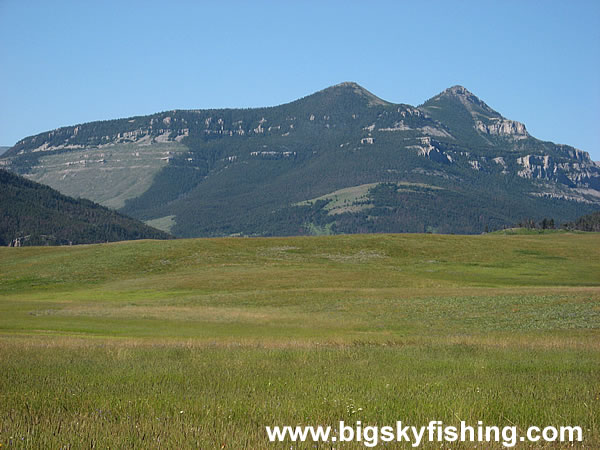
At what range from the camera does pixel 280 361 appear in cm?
1858

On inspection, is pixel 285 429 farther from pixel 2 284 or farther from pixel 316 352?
pixel 2 284

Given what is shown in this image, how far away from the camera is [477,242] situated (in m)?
115

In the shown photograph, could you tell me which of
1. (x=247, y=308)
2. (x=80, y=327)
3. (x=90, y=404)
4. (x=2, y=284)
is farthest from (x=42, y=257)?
(x=90, y=404)

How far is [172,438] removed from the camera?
9.68 m

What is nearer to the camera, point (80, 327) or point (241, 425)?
point (241, 425)

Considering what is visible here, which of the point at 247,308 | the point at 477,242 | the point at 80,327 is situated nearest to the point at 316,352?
the point at 80,327

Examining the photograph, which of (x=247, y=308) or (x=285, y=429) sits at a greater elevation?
(x=285, y=429)

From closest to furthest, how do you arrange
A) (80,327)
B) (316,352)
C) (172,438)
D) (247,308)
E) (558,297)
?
(172,438), (316,352), (80,327), (558,297), (247,308)

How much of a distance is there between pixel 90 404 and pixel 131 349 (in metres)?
9.75

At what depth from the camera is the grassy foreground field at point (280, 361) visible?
10977mm

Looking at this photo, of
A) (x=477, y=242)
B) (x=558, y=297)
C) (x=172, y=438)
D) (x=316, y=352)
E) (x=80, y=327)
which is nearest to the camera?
(x=172, y=438)

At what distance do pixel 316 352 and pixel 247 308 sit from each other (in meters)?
32.3

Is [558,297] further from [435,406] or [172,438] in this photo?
[172,438]

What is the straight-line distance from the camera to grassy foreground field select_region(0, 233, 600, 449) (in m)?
11.0
